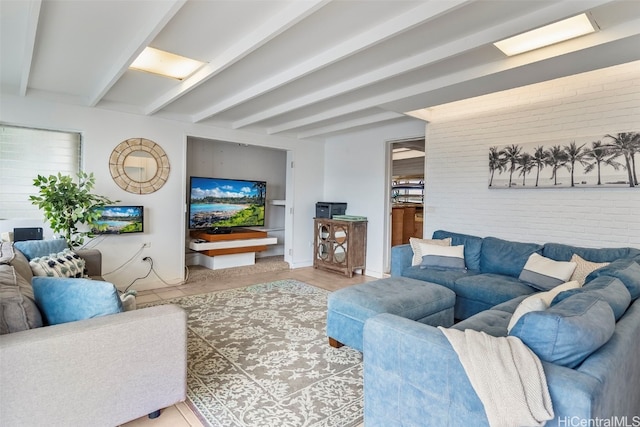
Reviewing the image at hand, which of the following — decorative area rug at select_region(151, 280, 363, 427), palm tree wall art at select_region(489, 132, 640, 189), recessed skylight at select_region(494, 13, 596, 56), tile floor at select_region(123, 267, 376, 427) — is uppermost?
recessed skylight at select_region(494, 13, 596, 56)

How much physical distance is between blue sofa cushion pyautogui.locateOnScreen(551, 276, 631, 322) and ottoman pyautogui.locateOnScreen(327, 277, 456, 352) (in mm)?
1025

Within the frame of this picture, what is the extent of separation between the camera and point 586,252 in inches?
113

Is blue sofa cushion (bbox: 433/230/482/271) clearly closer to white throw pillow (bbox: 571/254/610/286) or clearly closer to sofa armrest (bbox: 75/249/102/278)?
white throw pillow (bbox: 571/254/610/286)

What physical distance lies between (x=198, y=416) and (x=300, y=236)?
163 inches

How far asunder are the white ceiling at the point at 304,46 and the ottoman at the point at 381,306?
177cm

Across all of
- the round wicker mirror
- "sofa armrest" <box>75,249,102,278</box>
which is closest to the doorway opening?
the round wicker mirror

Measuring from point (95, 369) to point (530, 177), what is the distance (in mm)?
3841

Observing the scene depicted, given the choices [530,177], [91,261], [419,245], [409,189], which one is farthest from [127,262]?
[409,189]

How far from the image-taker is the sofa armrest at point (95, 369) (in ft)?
Result: 4.51

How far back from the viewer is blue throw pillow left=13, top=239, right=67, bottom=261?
2.78 m

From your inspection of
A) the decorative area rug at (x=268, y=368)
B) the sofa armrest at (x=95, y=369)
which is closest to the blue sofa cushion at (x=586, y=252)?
the decorative area rug at (x=268, y=368)

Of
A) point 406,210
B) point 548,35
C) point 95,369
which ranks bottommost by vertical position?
point 95,369

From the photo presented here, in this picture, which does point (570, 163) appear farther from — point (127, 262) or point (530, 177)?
point (127, 262)

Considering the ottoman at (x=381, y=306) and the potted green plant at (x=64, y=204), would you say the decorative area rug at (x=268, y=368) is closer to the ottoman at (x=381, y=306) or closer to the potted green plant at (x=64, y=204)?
the ottoman at (x=381, y=306)
